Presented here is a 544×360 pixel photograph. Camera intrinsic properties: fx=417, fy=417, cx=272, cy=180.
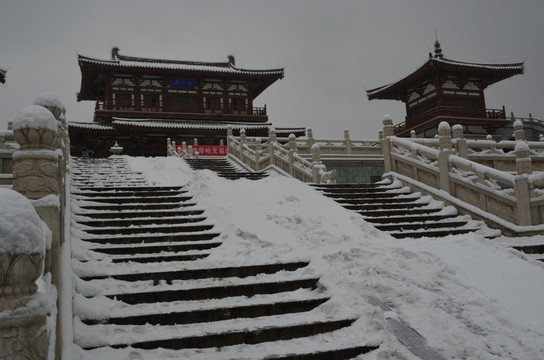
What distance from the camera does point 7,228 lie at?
185 centimetres

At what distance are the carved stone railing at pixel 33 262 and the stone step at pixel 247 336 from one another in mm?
883

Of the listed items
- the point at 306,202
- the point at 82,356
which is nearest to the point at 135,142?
the point at 306,202

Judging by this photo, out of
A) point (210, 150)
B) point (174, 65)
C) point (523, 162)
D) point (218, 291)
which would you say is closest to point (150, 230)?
point (218, 291)

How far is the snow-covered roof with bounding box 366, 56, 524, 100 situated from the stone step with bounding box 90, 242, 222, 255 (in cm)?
2822

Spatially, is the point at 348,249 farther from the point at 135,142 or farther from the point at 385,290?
the point at 135,142

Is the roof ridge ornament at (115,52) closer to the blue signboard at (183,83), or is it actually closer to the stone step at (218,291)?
the blue signboard at (183,83)

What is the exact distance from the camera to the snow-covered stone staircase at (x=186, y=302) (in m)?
3.89

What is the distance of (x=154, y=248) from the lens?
6355 mm

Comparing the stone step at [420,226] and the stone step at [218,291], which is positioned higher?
the stone step at [420,226]

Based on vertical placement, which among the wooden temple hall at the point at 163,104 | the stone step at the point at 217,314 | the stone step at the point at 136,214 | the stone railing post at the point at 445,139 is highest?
the wooden temple hall at the point at 163,104

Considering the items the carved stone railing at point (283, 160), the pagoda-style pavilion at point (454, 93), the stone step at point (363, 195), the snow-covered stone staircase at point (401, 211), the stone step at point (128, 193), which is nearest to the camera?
the snow-covered stone staircase at point (401, 211)

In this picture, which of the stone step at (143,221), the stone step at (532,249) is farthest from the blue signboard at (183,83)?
the stone step at (532,249)

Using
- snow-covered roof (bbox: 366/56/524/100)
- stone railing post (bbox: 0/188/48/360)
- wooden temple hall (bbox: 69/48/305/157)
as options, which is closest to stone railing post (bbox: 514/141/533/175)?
stone railing post (bbox: 0/188/48/360)

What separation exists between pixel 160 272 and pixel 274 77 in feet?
96.9
